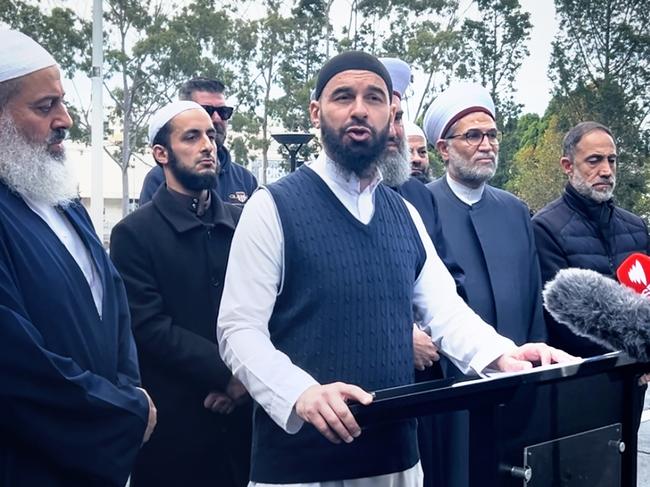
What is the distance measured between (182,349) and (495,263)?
152cm

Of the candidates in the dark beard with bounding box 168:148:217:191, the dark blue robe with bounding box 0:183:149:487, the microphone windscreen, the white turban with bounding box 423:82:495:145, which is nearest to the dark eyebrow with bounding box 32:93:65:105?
the dark blue robe with bounding box 0:183:149:487

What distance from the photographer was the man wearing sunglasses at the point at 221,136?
5094 mm

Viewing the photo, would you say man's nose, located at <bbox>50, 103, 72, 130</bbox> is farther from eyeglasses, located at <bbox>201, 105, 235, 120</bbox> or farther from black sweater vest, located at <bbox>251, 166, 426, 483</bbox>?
eyeglasses, located at <bbox>201, 105, 235, 120</bbox>

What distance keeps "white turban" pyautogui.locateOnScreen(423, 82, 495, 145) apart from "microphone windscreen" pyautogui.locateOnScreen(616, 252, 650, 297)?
1991 mm

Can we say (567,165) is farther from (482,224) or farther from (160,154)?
(160,154)

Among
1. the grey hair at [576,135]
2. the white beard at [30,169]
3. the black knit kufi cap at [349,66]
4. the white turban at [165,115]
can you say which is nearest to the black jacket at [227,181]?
the white turban at [165,115]

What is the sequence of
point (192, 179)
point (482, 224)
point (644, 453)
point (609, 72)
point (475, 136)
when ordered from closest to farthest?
point (192, 179) < point (482, 224) < point (475, 136) < point (644, 453) < point (609, 72)

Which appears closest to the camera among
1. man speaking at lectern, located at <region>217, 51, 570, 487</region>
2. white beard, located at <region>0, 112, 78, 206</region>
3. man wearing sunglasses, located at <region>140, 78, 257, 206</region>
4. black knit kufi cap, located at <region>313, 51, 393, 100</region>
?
man speaking at lectern, located at <region>217, 51, 570, 487</region>

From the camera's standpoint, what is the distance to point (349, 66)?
2.60 meters

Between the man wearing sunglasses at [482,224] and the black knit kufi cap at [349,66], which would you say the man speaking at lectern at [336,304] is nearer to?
the black knit kufi cap at [349,66]

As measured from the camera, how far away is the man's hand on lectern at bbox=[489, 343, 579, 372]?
2170 millimetres

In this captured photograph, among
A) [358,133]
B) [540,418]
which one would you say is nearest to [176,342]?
[358,133]

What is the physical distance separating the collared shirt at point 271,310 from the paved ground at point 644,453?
10.2ft

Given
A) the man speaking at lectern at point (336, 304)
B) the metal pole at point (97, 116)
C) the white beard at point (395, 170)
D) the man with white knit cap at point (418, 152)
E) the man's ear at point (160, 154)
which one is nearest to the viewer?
the man speaking at lectern at point (336, 304)
